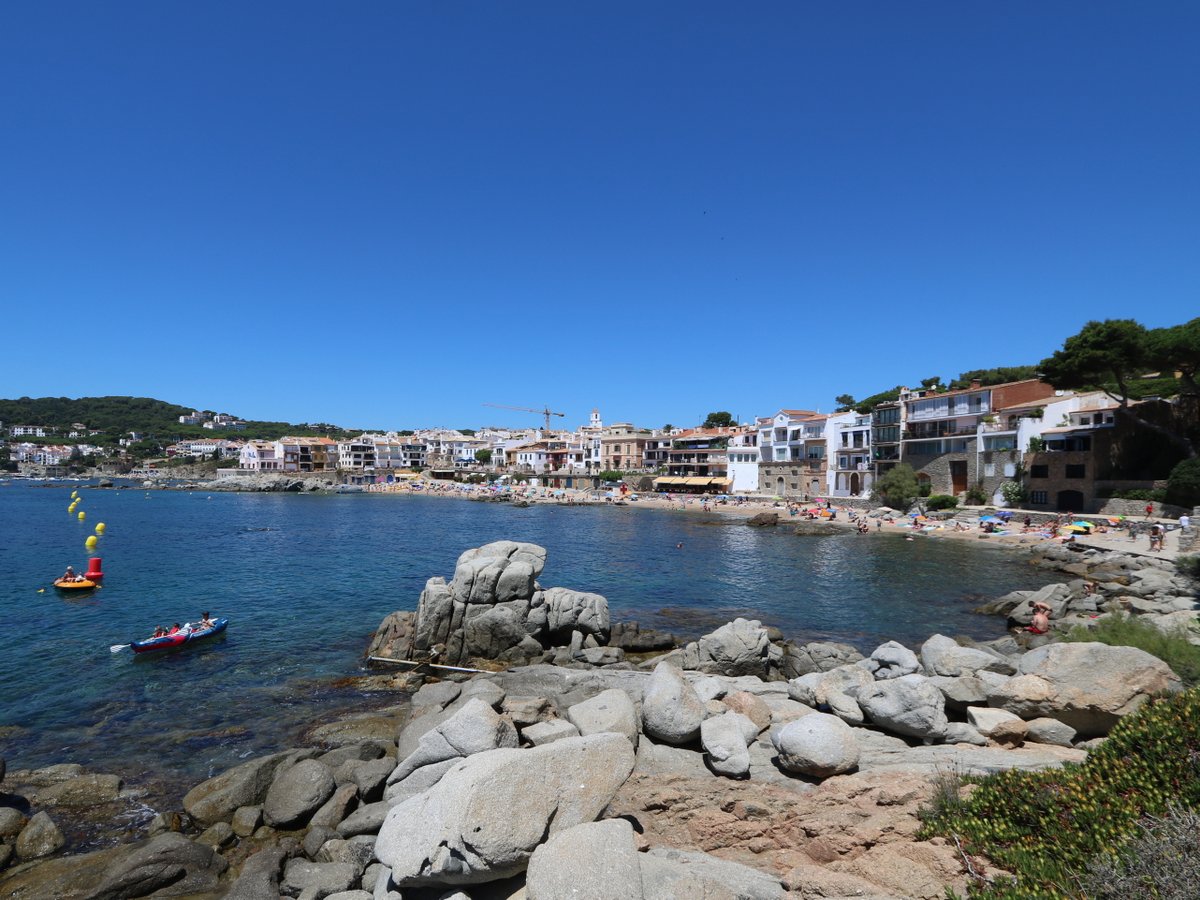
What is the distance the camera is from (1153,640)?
14.1 m

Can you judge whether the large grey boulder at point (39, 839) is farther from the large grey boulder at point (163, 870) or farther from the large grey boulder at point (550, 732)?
the large grey boulder at point (550, 732)

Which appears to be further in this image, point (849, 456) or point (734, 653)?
point (849, 456)

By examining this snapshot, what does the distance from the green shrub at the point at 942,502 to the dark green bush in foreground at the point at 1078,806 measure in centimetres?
6219

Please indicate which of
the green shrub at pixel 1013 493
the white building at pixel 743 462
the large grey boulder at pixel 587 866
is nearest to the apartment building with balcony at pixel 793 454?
the white building at pixel 743 462

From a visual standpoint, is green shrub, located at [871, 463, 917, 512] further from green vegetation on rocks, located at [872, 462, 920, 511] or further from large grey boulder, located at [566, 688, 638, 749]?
large grey boulder, located at [566, 688, 638, 749]

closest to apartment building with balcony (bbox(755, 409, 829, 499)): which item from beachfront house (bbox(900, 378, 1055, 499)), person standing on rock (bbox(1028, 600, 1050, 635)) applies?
beachfront house (bbox(900, 378, 1055, 499))

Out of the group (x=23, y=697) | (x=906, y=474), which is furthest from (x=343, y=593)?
(x=906, y=474)

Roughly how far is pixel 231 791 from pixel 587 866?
33.5ft

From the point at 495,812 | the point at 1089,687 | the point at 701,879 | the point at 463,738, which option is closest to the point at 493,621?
the point at 463,738

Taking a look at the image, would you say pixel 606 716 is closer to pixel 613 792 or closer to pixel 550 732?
pixel 550 732

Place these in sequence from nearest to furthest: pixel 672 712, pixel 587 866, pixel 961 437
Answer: pixel 587 866, pixel 672 712, pixel 961 437

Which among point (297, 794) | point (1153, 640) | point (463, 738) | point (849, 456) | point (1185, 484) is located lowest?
point (297, 794)

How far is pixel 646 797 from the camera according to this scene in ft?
28.7

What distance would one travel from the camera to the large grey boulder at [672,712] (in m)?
10.6
